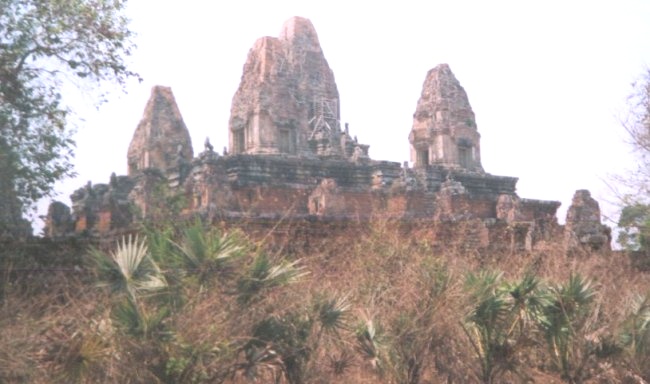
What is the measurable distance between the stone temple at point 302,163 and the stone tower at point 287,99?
0.04 m

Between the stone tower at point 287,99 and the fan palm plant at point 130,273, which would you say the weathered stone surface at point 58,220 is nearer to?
the stone tower at point 287,99

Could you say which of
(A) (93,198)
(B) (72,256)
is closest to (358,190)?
(A) (93,198)

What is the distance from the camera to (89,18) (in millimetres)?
9156

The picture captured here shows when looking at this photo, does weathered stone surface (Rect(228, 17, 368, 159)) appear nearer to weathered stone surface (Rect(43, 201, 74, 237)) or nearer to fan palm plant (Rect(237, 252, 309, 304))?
weathered stone surface (Rect(43, 201, 74, 237))

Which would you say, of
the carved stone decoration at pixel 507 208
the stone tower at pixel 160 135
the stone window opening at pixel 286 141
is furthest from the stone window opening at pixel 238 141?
the carved stone decoration at pixel 507 208

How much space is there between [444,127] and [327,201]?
35.8ft

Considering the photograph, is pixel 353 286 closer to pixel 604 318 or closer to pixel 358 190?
pixel 604 318

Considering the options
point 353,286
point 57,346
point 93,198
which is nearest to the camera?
point 57,346

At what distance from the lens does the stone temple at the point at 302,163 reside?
18703 mm

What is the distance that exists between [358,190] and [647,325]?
13122mm

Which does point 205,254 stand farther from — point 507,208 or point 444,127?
point 444,127

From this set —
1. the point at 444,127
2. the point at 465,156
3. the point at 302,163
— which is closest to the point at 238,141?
the point at 302,163

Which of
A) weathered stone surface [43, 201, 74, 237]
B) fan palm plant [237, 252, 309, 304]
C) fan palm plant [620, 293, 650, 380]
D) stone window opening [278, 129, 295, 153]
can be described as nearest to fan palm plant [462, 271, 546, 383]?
fan palm plant [620, 293, 650, 380]

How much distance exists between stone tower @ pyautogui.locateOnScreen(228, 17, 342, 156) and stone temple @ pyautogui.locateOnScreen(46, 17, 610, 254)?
0.04 meters
